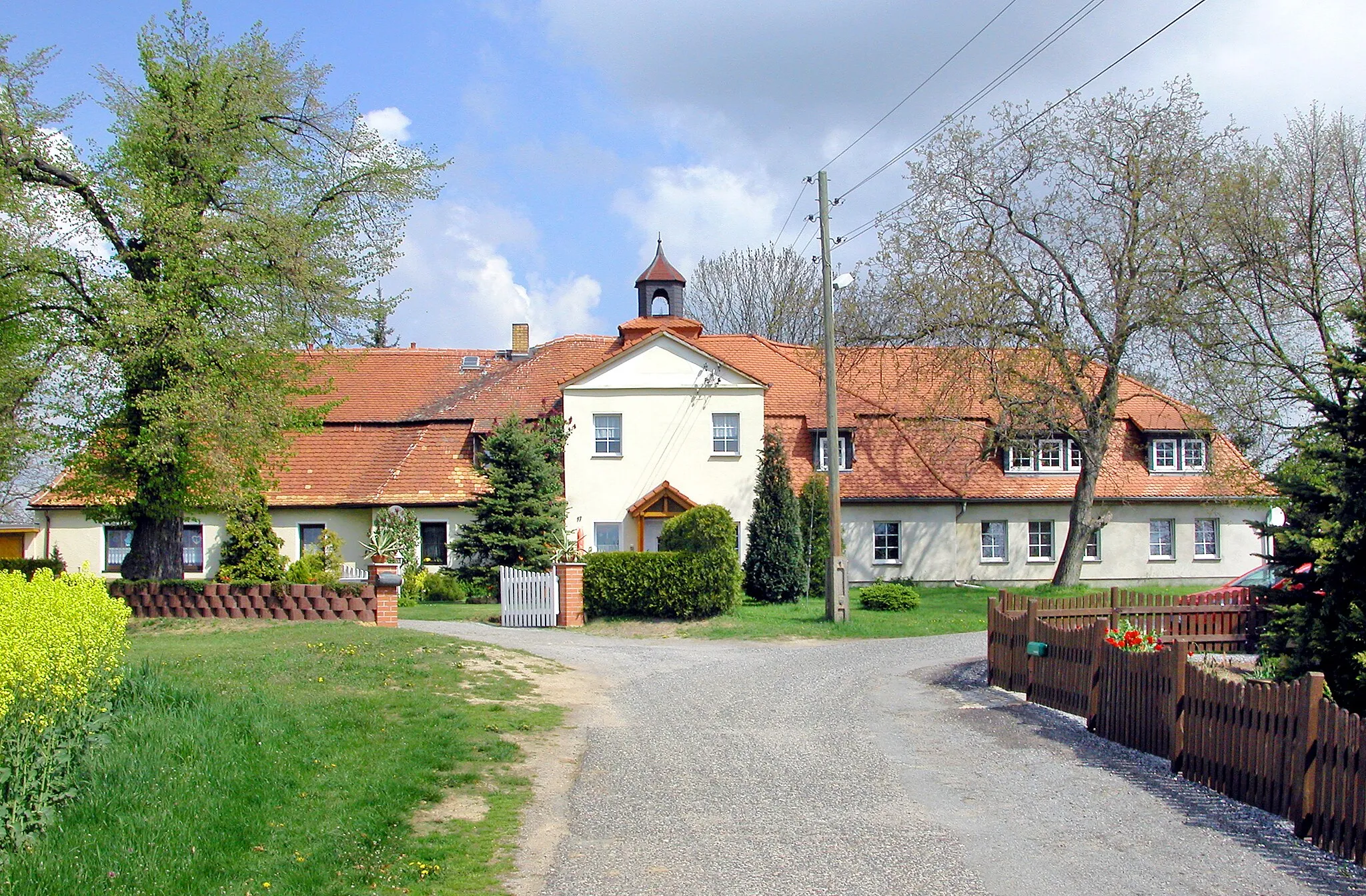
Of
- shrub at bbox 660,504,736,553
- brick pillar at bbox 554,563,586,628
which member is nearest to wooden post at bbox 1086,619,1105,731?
shrub at bbox 660,504,736,553

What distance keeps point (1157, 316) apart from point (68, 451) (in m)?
25.8

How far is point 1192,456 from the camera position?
117 ft

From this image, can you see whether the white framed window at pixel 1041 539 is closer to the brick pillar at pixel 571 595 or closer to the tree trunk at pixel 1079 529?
the tree trunk at pixel 1079 529

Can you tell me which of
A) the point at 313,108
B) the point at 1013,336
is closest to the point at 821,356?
the point at 1013,336

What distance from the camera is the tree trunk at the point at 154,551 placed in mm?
24203

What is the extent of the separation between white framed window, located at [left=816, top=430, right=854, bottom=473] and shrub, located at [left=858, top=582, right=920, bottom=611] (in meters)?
6.73

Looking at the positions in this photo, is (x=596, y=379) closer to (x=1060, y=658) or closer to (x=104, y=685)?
(x=1060, y=658)

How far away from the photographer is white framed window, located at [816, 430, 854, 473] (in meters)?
33.7

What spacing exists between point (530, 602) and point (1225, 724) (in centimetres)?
1682

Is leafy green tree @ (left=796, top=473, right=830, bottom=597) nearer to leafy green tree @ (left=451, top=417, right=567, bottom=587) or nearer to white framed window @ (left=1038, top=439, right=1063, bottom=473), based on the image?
leafy green tree @ (left=451, top=417, right=567, bottom=587)

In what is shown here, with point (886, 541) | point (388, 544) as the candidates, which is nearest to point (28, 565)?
point (388, 544)

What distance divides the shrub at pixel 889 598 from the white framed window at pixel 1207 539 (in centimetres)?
1282

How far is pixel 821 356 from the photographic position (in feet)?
105

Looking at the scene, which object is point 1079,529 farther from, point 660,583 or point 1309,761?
point 1309,761
